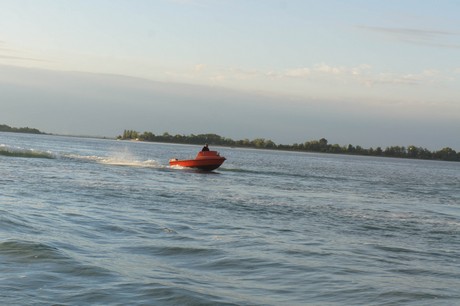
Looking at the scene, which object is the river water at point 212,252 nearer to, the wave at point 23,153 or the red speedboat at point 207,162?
the red speedboat at point 207,162

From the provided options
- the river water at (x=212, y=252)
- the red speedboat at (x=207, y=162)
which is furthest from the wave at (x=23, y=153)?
the river water at (x=212, y=252)

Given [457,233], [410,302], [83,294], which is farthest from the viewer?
[457,233]

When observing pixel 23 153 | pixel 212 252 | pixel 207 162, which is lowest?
pixel 212 252

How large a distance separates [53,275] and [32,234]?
4437mm

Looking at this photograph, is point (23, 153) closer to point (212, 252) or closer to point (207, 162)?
point (207, 162)

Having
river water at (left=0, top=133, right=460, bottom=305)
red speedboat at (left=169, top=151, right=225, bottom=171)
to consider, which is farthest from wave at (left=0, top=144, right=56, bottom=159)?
river water at (left=0, top=133, right=460, bottom=305)

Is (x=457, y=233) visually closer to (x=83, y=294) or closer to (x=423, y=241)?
(x=423, y=241)

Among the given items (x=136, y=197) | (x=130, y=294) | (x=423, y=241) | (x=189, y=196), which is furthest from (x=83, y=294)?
(x=189, y=196)

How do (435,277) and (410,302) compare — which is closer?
(410,302)

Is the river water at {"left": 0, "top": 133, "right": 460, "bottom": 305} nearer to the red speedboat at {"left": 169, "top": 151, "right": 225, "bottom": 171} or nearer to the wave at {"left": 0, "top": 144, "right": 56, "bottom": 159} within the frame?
the red speedboat at {"left": 169, "top": 151, "right": 225, "bottom": 171}

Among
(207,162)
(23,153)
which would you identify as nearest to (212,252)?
(207,162)

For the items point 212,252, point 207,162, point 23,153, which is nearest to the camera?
point 212,252

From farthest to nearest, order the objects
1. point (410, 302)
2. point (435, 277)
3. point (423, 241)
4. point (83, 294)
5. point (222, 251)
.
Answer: point (423, 241)
point (222, 251)
point (435, 277)
point (410, 302)
point (83, 294)

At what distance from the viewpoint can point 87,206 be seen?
2481cm
